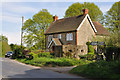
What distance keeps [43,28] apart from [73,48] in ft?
86.8

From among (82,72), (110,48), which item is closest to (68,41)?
(110,48)

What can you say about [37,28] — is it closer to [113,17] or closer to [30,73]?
[113,17]

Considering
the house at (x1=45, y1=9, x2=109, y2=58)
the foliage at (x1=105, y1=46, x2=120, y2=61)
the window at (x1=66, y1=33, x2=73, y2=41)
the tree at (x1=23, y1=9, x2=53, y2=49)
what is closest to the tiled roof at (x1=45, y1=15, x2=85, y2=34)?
the house at (x1=45, y1=9, x2=109, y2=58)

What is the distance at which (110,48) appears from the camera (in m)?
15.5

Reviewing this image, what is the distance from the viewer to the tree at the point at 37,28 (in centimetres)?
4910

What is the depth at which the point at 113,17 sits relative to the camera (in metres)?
44.0

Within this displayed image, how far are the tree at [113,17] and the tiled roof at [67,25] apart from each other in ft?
39.9

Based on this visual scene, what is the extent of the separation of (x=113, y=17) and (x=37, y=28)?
Result: 2231 centimetres

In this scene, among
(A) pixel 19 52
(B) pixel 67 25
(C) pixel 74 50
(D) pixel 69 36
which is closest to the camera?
(C) pixel 74 50

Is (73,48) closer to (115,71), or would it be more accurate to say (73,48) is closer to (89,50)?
(89,50)

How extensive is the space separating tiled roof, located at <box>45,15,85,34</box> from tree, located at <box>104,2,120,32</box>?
12160mm

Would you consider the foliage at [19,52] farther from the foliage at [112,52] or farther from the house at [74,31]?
the foliage at [112,52]

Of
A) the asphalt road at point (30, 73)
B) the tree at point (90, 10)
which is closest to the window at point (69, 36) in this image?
the tree at point (90, 10)

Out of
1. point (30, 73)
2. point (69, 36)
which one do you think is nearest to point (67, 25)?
point (69, 36)
